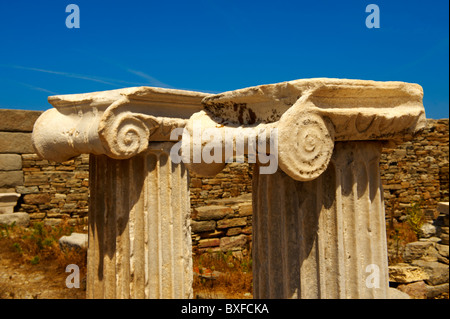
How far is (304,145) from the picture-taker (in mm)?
1721

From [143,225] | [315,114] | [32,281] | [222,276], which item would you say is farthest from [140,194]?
[32,281]

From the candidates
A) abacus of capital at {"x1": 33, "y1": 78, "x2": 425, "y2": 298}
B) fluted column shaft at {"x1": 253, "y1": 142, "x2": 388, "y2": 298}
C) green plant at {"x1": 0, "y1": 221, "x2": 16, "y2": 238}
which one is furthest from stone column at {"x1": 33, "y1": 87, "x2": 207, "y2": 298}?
green plant at {"x1": 0, "y1": 221, "x2": 16, "y2": 238}

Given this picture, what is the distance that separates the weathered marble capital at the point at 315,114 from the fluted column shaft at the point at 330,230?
0.52 feet

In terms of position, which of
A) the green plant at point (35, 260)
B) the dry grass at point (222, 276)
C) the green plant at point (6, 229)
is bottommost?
the dry grass at point (222, 276)

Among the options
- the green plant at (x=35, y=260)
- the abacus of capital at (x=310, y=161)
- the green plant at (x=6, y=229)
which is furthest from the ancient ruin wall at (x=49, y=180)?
the abacus of capital at (x=310, y=161)

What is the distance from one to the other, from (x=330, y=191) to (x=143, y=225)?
151 centimetres

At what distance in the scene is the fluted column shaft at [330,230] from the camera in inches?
75.7

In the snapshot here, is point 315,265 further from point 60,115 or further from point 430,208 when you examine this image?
point 430,208

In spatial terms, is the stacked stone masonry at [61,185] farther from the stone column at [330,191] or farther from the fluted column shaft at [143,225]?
the stone column at [330,191]

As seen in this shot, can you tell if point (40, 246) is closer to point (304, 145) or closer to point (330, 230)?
point (330, 230)

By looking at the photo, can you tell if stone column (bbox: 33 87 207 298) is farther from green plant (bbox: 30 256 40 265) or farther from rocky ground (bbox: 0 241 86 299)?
green plant (bbox: 30 256 40 265)

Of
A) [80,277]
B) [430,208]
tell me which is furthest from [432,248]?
[80,277]

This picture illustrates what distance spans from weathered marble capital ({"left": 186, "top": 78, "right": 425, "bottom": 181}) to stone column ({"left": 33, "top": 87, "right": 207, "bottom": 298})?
871 mm
